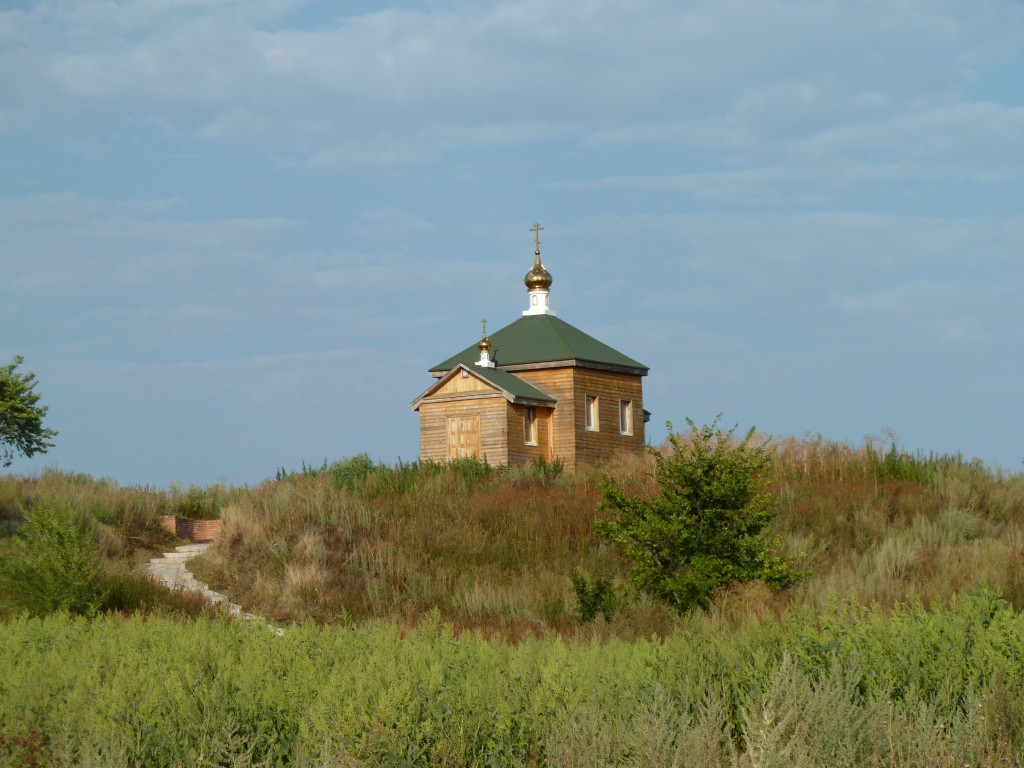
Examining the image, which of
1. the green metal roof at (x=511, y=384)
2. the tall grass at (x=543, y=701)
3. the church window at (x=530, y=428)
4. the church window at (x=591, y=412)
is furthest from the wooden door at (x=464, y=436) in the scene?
the tall grass at (x=543, y=701)

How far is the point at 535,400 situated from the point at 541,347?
8.99 ft

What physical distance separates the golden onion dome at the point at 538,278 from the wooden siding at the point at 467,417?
7056 millimetres

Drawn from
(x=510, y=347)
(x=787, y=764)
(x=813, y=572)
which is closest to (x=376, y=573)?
(x=813, y=572)

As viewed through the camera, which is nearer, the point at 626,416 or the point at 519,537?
the point at 519,537

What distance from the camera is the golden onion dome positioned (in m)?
41.2

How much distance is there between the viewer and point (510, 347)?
39188 millimetres

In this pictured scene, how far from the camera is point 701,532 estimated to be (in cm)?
1644

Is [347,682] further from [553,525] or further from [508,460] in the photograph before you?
[508,460]

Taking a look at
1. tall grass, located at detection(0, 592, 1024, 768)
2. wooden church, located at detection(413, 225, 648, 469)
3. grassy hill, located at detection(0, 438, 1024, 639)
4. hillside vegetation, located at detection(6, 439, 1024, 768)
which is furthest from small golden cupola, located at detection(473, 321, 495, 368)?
tall grass, located at detection(0, 592, 1024, 768)

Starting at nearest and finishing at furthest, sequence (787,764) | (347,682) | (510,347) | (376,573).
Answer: (787,764) → (347,682) → (376,573) → (510,347)

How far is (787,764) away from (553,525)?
54.9ft

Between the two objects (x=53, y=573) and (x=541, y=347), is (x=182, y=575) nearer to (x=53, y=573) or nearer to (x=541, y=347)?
(x=53, y=573)

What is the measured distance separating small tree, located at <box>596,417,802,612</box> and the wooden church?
1721cm

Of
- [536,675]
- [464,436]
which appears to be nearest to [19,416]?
[464,436]
